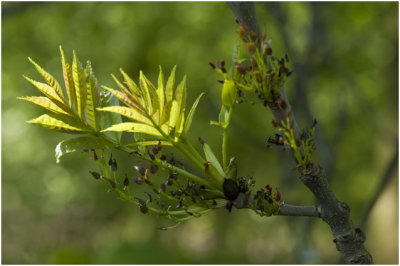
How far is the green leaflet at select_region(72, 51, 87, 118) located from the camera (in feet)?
3.74

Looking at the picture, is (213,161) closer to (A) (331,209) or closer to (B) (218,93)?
(A) (331,209)

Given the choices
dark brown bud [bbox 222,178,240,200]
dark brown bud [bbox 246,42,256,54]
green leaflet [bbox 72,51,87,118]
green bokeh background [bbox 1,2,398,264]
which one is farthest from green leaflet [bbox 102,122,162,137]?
green bokeh background [bbox 1,2,398,264]

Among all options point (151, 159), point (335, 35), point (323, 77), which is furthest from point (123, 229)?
point (151, 159)

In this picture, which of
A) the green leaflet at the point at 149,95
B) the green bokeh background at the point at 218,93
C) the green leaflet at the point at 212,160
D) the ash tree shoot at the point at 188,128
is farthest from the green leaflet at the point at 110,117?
the green bokeh background at the point at 218,93

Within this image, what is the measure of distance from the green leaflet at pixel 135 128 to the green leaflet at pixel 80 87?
0.11 metres

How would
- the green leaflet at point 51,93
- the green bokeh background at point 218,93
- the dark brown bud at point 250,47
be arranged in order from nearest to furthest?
the dark brown bud at point 250,47 < the green leaflet at point 51,93 < the green bokeh background at point 218,93

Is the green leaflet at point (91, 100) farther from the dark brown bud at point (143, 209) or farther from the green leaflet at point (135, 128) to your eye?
the dark brown bud at point (143, 209)

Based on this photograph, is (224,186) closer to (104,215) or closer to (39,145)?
(39,145)

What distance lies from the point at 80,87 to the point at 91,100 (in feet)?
0.14

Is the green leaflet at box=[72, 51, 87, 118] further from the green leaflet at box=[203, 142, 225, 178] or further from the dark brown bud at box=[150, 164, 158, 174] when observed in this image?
the green leaflet at box=[203, 142, 225, 178]

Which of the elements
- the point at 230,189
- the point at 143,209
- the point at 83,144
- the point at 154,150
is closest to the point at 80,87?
the point at 83,144

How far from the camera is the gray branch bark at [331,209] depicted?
45.4 inches

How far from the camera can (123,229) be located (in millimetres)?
21297

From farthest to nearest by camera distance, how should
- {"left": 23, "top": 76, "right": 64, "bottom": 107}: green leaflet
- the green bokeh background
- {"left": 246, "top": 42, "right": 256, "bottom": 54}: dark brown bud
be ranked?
the green bokeh background, {"left": 23, "top": 76, "right": 64, "bottom": 107}: green leaflet, {"left": 246, "top": 42, "right": 256, "bottom": 54}: dark brown bud
